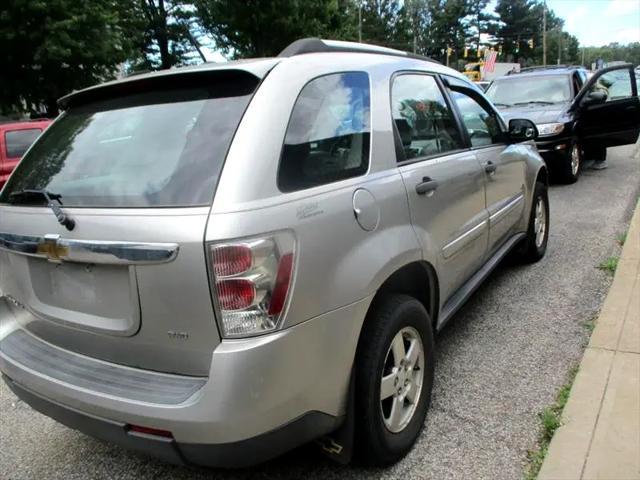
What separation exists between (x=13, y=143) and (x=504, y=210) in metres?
8.46

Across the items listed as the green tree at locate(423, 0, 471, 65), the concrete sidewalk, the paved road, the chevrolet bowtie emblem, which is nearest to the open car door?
Answer: the paved road

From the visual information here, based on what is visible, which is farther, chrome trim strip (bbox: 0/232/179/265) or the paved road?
the paved road

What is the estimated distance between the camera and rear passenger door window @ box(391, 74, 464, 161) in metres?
2.79

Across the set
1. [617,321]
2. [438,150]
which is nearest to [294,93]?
[438,150]

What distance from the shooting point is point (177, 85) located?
229cm

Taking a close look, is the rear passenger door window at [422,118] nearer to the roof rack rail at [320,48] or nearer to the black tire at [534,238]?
the roof rack rail at [320,48]

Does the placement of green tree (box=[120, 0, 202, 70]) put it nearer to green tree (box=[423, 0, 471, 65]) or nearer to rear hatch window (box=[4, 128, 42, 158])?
rear hatch window (box=[4, 128, 42, 158])

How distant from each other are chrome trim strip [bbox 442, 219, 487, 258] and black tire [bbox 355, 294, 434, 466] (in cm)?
49

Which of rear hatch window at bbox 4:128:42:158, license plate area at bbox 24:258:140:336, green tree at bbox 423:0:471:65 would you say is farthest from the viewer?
green tree at bbox 423:0:471:65

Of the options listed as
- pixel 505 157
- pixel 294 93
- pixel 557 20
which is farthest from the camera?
pixel 557 20

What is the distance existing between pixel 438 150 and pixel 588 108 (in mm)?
6844

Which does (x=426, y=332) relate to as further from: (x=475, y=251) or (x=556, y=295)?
(x=556, y=295)

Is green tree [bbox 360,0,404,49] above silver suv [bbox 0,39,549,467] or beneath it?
above

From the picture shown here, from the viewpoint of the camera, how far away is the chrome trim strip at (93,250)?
185 centimetres
